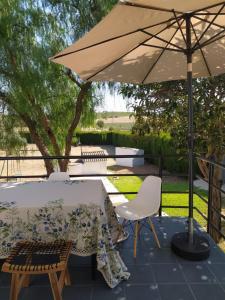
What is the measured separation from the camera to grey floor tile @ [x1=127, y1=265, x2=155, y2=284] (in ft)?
7.86

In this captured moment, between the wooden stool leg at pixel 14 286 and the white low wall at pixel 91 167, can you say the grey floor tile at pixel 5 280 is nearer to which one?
the wooden stool leg at pixel 14 286

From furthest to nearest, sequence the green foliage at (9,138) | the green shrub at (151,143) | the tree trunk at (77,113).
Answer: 1. the green shrub at (151,143)
2. the green foliage at (9,138)
3. the tree trunk at (77,113)

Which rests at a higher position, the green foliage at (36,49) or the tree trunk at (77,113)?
the green foliage at (36,49)

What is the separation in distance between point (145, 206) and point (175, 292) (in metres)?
1.05

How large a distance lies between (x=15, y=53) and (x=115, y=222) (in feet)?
10.9

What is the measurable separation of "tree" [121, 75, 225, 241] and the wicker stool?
8.27ft

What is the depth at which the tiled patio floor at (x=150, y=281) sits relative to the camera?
2.21 meters

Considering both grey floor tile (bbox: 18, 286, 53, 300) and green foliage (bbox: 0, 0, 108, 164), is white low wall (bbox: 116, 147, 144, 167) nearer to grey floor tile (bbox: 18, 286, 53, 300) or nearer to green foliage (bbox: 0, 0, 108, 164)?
green foliage (bbox: 0, 0, 108, 164)

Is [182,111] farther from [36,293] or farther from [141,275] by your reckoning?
[36,293]

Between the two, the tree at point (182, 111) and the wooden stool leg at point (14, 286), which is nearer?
the wooden stool leg at point (14, 286)

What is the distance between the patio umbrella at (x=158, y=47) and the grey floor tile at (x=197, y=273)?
128 millimetres

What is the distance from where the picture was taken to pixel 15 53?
4820 mm

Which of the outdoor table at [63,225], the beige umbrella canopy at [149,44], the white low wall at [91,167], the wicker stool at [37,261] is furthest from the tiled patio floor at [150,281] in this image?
the white low wall at [91,167]

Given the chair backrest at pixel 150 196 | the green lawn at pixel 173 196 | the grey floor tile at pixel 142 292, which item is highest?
the chair backrest at pixel 150 196
